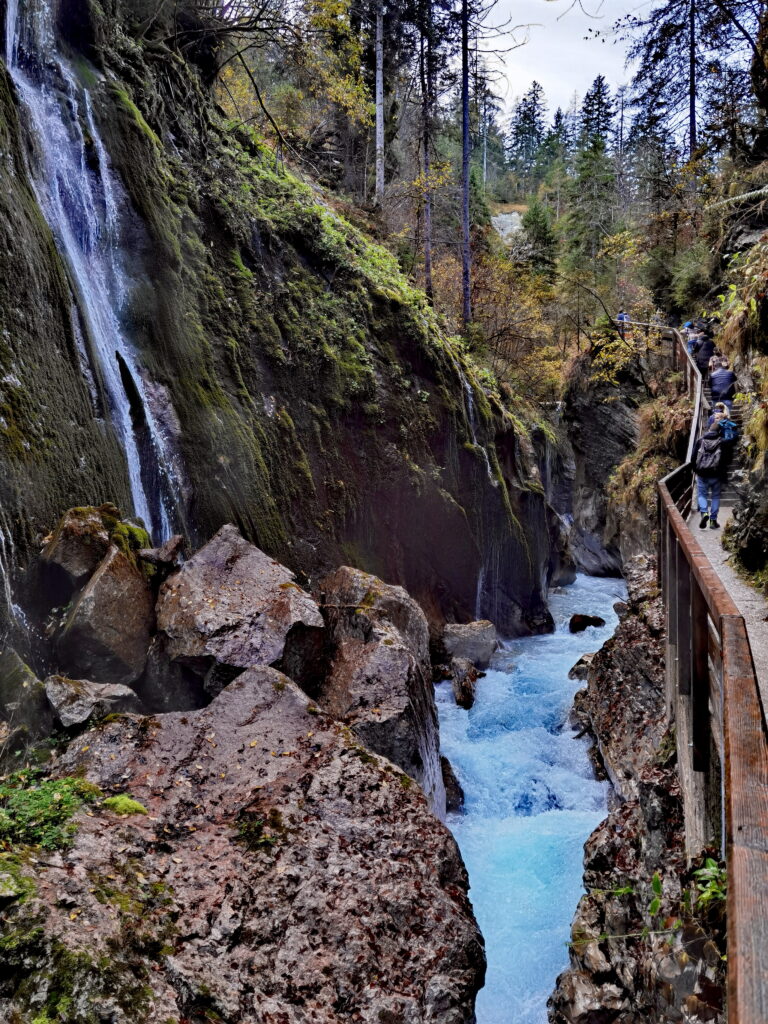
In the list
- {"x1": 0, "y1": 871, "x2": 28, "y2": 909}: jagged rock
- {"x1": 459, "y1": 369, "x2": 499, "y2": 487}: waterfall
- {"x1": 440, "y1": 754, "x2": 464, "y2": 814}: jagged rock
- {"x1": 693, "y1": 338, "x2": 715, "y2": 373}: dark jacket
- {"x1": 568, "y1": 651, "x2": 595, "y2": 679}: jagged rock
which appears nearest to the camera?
{"x1": 0, "y1": 871, "x2": 28, "y2": 909}: jagged rock

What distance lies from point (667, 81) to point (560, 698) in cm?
2423

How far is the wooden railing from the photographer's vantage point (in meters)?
1.42

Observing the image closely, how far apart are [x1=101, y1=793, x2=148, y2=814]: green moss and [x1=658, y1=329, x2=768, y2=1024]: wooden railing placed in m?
3.93

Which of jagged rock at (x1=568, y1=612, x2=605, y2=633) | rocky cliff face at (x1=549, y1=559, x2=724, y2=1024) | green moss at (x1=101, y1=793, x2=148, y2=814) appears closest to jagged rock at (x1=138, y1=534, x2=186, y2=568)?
green moss at (x1=101, y1=793, x2=148, y2=814)

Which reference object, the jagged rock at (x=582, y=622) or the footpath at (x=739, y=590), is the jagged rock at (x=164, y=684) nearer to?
the footpath at (x=739, y=590)

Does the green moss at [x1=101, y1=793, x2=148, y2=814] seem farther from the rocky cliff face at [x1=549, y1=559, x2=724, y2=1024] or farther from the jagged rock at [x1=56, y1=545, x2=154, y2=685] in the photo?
the rocky cliff face at [x1=549, y1=559, x2=724, y2=1024]

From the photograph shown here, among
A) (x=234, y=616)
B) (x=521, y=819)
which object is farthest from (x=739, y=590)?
(x=234, y=616)

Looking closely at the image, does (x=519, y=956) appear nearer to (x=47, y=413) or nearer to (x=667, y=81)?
(x=47, y=413)

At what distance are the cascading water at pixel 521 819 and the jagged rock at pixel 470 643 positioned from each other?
0.41 metres

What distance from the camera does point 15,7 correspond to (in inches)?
319

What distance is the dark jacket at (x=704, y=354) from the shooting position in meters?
16.4

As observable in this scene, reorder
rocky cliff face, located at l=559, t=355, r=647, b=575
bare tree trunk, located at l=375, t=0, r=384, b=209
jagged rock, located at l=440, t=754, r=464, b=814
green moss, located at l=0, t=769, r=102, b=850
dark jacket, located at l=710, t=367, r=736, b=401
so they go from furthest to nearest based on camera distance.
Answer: rocky cliff face, located at l=559, t=355, r=647, b=575, bare tree trunk, located at l=375, t=0, r=384, b=209, dark jacket, located at l=710, t=367, r=736, b=401, jagged rock, located at l=440, t=754, r=464, b=814, green moss, located at l=0, t=769, r=102, b=850

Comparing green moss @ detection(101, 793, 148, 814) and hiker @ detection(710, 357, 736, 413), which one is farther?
hiker @ detection(710, 357, 736, 413)

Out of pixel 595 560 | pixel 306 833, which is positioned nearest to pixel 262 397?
pixel 306 833
